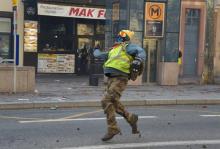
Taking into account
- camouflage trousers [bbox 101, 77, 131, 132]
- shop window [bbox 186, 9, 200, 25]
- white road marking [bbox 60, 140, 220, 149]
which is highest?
shop window [bbox 186, 9, 200, 25]

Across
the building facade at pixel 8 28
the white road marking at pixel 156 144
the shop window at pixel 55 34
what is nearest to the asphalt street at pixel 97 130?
the white road marking at pixel 156 144

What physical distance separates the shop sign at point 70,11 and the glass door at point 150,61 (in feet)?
16.5

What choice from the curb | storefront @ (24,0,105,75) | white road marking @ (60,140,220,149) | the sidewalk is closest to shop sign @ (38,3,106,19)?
storefront @ (24,0,105,75)

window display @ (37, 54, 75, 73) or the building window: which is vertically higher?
the building window

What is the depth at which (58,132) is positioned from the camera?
945 cm

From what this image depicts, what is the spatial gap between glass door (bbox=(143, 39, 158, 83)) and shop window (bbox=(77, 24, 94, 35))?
566 centimetres

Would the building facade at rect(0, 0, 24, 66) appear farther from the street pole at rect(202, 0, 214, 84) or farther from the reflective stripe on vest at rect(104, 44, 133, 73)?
the reflective stripe on vest at rect(104, 44, 133, 73)

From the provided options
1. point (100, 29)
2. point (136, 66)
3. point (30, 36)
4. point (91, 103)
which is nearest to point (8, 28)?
point (30, 36)

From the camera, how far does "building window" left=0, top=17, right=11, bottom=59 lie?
23406mm

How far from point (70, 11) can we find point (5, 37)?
304cm

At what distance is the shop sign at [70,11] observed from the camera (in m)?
23.4

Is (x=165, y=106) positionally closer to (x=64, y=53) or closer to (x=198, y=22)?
(x=198, y=22)

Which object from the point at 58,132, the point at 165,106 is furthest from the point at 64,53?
the point at 58,132

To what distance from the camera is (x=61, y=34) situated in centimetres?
2483
